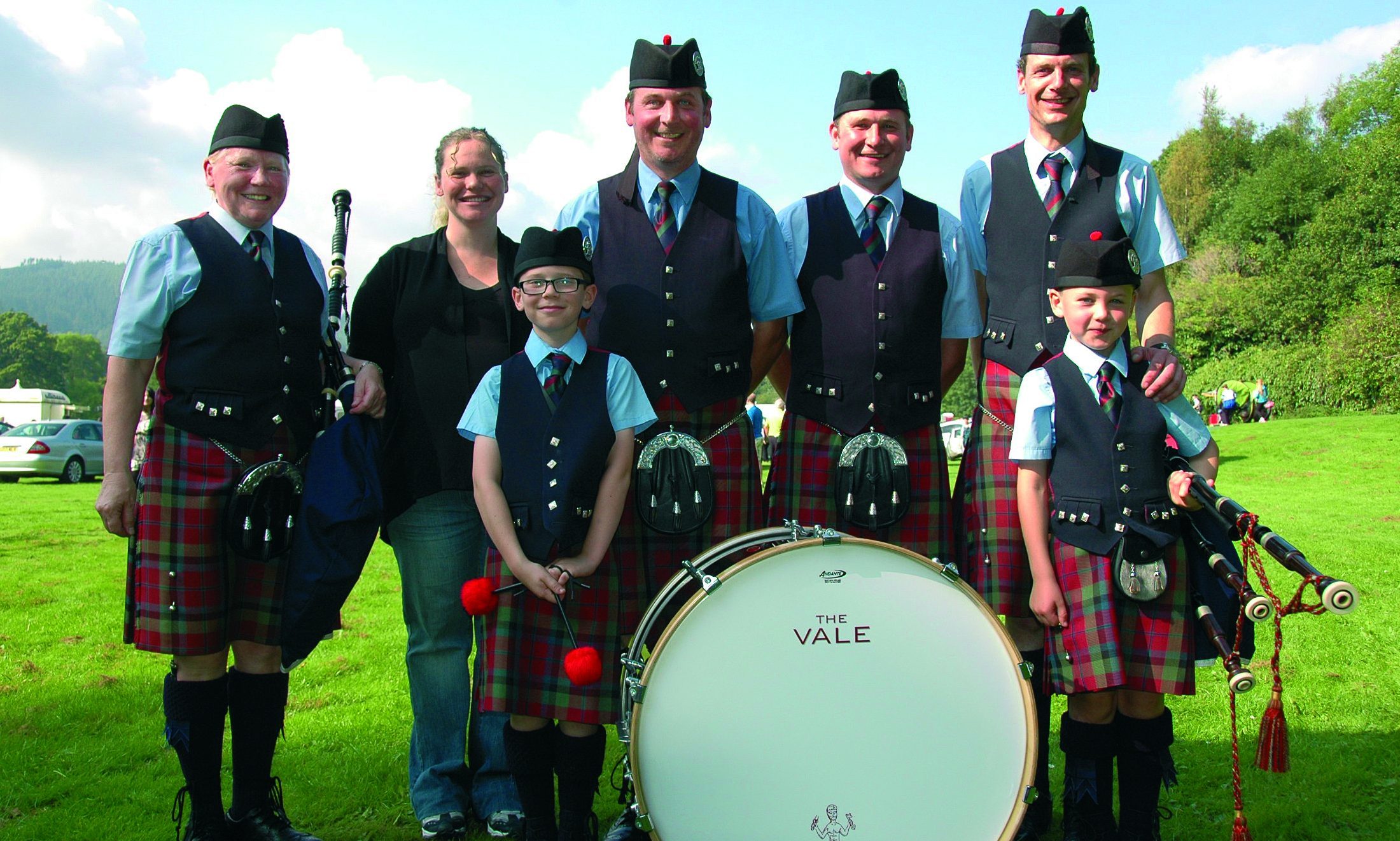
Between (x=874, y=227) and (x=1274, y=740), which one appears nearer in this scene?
(x=1274, y=740)

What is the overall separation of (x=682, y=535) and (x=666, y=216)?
0.95 m

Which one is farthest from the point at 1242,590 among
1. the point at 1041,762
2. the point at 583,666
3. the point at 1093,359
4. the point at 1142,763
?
the point at 583,666

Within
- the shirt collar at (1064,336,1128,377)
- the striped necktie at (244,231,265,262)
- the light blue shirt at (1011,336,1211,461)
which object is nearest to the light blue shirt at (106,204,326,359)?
the striped necktie at (244,231,265,262)

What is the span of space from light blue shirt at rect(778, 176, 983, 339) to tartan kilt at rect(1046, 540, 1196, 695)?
0.82 meters

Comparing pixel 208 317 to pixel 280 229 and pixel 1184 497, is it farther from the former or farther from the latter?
pixel 1184 497

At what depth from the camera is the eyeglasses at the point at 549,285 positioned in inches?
99.3

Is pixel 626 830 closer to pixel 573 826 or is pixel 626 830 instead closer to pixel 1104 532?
pixel 573 826

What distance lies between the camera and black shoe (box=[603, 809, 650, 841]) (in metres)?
2.64

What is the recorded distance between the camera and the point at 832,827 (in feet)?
7.11

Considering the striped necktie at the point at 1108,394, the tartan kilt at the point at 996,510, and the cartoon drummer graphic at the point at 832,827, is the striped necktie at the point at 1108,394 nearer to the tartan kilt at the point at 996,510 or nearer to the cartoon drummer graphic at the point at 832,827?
the tartan kilt at the point at 996,510

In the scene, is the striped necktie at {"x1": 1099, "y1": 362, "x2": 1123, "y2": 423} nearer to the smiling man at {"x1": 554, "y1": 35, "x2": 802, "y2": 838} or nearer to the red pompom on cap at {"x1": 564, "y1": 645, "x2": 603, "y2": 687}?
the smiling man at {"x1": 554, "y1": 35, "x2": 802, "y2": 838}

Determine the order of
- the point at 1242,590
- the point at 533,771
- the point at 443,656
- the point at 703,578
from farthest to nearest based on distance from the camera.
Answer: the point at 443,656, the point at 533,771, the point at 1242,590, the point at 703,578

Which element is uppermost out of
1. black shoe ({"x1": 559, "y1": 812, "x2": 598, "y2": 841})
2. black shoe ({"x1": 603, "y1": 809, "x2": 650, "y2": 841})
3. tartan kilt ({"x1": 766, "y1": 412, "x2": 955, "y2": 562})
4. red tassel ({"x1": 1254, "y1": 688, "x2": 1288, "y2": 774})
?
tartan kilt ({"x1": 766, "y1": 412, "x2": 955, "y2": 562})

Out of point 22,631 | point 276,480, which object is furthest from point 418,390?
point 22,631
